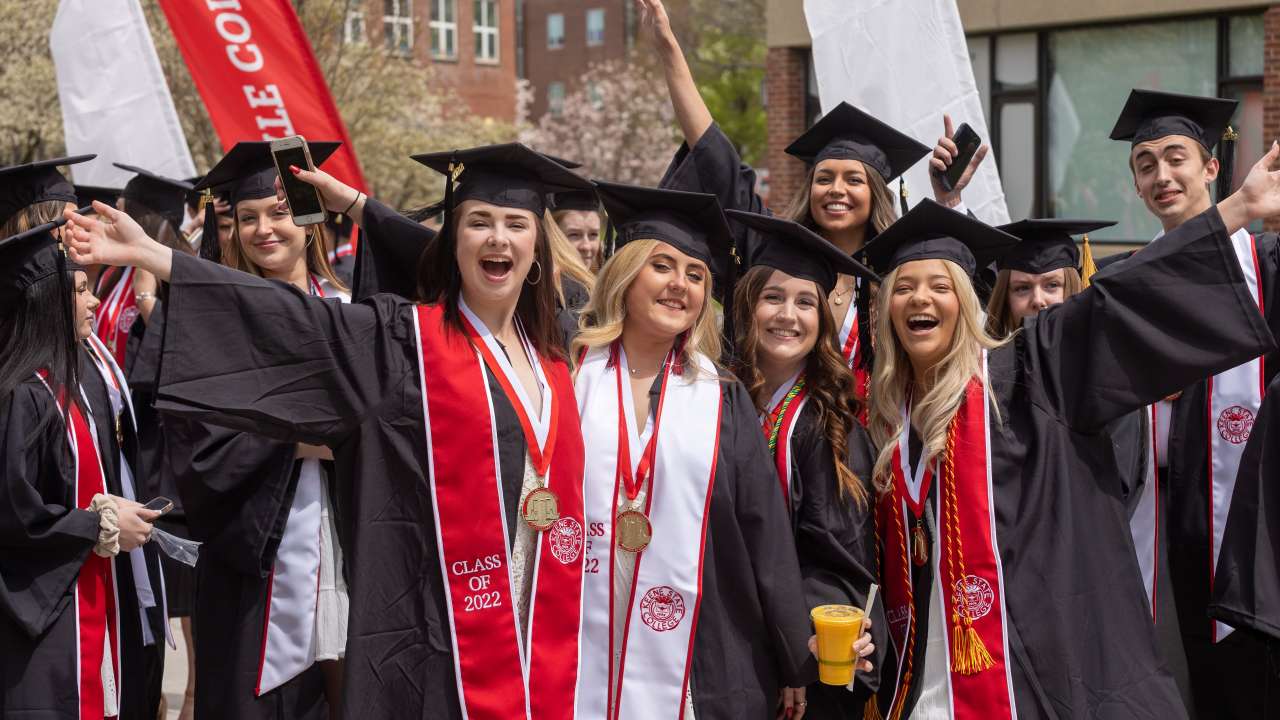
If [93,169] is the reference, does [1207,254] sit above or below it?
Result: below

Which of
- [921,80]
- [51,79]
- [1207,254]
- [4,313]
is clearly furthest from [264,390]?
[51,79]

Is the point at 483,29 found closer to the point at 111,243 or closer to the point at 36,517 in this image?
the point at 36,517

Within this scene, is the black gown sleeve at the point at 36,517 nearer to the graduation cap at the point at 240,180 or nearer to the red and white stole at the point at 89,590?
the red and white stole at the point at 89,590

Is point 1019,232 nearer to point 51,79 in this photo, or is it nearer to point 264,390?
point 264,390

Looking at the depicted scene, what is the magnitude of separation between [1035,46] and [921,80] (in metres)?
11.3

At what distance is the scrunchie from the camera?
3678 mm

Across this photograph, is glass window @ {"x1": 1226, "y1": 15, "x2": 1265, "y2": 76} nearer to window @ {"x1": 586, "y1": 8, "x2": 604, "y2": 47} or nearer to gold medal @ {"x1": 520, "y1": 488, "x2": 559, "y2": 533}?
gold medal @ {"x1": 520, "y1": 488, "x2": 559, "y2": 533}

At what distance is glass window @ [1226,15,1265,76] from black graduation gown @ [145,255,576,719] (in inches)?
524

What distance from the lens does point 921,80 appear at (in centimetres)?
545

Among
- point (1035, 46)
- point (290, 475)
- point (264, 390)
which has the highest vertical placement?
point (1035, 46)

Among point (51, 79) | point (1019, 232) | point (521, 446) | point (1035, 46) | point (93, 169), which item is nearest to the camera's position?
point (521, 446)

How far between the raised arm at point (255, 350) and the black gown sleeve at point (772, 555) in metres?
0.95

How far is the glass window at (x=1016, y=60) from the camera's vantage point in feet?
52.1

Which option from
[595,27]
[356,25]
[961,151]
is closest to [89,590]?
[961,151]
